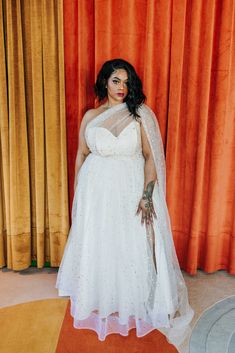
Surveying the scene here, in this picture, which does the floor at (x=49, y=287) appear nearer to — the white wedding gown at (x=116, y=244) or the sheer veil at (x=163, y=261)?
the sheer veil at (x=163, y=261)

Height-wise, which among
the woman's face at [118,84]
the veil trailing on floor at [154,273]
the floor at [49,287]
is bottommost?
the floor at [49,287]

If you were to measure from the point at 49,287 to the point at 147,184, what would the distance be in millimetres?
1129

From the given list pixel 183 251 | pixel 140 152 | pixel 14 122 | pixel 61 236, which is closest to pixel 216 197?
pixel 183 251

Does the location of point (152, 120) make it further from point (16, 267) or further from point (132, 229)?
point (16, 267)

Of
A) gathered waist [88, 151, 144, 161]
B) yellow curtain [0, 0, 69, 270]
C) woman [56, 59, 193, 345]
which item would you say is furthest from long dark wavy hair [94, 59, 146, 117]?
yellow curtain [0, 0, 69, 270]

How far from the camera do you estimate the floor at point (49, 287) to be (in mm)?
2377

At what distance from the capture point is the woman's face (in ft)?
6.87

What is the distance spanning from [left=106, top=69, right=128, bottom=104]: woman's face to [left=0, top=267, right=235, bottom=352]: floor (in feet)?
4.69

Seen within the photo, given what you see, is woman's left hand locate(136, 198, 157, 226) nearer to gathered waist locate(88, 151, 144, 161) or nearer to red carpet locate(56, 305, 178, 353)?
gathered waist locate(88, 151, 144, 161)

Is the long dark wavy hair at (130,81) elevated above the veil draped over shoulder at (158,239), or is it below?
above

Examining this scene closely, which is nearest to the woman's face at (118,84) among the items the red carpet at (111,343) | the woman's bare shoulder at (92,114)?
the woman's bare shoulder at (92,114)

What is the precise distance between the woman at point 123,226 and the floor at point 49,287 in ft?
1.06

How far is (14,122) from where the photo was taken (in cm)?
252

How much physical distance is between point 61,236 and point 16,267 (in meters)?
0.44
